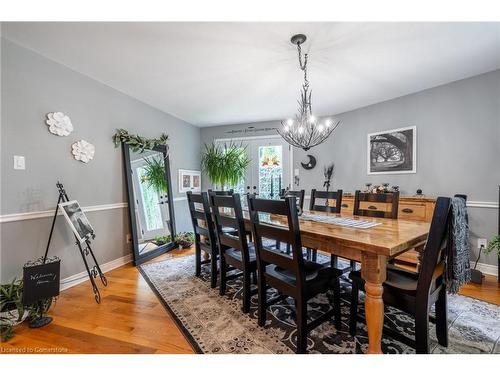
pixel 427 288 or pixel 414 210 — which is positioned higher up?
pixel 414 210

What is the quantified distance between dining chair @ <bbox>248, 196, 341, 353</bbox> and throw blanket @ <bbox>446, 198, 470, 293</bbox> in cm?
61

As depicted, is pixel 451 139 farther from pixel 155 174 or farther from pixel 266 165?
pixel 155 174

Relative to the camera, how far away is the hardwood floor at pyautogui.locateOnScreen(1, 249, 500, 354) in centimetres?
157

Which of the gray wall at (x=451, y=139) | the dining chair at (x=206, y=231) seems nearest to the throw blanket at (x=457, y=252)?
the dining chair at (x=206, y=231)

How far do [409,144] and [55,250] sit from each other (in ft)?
15.1

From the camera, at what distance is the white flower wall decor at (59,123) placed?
2.37 m

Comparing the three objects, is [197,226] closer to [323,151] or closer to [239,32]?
[239,32]

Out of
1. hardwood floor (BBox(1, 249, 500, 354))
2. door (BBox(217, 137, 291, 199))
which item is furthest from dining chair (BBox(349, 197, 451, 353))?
door (BBox(217, 137, 291, 199))

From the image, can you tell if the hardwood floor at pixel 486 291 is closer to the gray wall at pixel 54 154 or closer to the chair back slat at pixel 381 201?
the chair back slat at pixel 381 201

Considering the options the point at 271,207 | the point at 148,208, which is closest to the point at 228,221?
the point at 271,207

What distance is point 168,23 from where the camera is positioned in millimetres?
1803

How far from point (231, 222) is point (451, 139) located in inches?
122

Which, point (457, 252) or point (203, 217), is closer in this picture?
point (457, 252)

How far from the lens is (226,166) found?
179 inches
